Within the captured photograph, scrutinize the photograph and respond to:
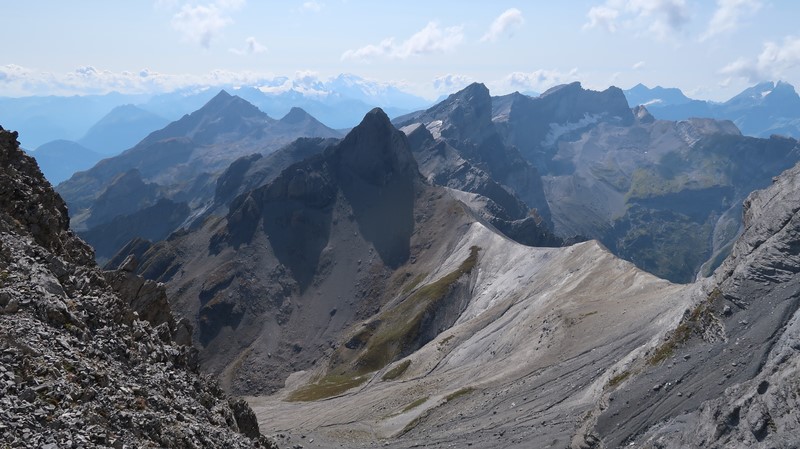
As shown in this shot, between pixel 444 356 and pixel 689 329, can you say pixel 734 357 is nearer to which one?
pixel 689 329

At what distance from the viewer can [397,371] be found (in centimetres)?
13300

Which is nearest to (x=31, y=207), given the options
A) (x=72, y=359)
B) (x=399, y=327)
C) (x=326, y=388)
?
(x=72, y=359)

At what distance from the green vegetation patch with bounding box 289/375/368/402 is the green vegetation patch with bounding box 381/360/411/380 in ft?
26.3

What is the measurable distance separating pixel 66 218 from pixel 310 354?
130 m

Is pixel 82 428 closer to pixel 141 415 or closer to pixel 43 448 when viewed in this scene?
pixel 43 448

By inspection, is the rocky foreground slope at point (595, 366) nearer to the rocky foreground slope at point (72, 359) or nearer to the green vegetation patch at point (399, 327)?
the green vegetation patch at point (399, 327)

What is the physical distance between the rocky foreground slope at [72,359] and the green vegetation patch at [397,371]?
85.0 metres

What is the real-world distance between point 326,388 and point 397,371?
19.4m

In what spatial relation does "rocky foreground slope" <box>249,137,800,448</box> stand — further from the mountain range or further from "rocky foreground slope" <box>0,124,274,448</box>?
"rocky foreground slope" <box>0,124,274,448</box>

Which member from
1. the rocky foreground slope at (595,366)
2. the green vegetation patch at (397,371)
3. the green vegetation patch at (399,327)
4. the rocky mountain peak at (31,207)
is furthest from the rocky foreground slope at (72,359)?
the green vegetation patch at (399,327)

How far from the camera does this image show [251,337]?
18475 centimetres

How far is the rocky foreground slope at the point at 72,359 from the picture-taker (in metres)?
25.3

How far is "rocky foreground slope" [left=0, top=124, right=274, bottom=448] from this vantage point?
83.1ft

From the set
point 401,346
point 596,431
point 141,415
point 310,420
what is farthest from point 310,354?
point 141,415
